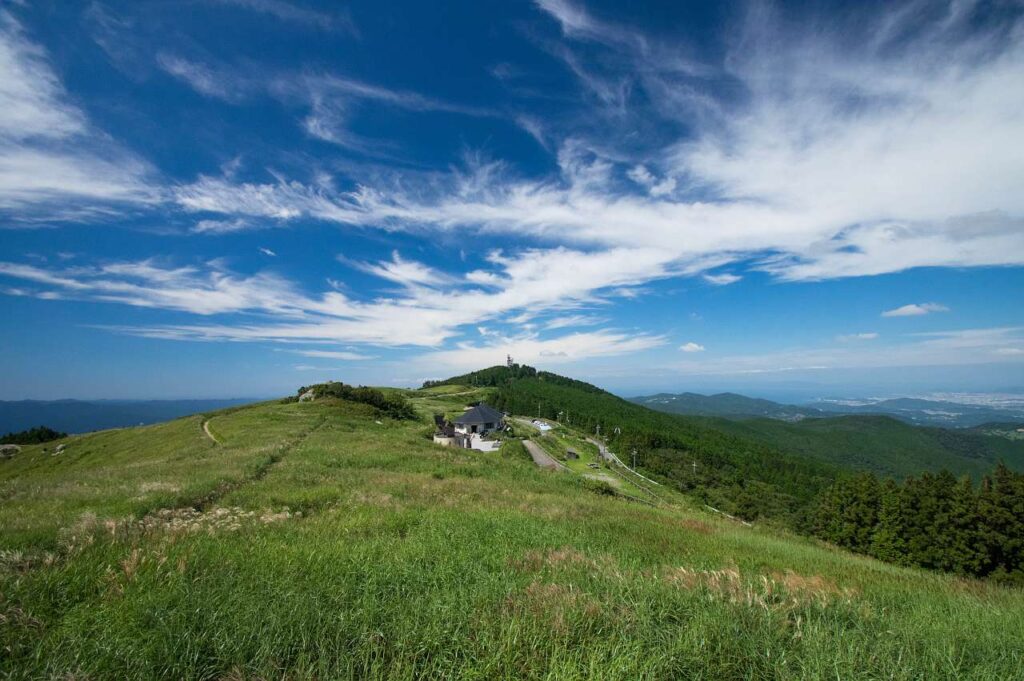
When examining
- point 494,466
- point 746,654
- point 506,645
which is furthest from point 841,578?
point 494,466

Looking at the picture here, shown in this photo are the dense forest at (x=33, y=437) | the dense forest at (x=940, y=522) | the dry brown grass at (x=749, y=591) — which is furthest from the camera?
the dense forest at (x=33, y=437)

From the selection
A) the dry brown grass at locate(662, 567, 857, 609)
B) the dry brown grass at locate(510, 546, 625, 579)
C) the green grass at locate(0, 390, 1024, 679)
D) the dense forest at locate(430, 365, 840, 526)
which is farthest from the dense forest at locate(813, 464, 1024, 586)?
the dry brown grass at locate(510, 546, 625, 579)

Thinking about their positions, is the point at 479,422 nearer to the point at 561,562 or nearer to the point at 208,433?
the point at 208,433

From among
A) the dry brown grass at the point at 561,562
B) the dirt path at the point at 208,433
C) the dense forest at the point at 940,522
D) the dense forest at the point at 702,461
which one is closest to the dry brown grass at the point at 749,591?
the dry brown grass at the point at 561,562

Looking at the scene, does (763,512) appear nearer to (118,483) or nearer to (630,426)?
(630,426)

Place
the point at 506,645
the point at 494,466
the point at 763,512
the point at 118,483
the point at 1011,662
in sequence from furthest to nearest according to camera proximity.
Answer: the point at 763,512
the point at 494,466
the point at 118,483
the point at 1011,662
the point at 506,645

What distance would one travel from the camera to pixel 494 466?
26.0 metres

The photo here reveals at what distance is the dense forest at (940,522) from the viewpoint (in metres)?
39.4

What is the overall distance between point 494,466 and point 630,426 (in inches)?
5034

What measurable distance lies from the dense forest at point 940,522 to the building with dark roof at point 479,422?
181 ft

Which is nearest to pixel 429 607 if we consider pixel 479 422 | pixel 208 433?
pixel 208 433

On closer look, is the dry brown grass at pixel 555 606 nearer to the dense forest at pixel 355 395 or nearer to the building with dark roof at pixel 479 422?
the dense forest at pixel 355 395

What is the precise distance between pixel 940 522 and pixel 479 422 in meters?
64.3

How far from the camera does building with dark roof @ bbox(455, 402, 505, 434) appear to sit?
78.1 metres
